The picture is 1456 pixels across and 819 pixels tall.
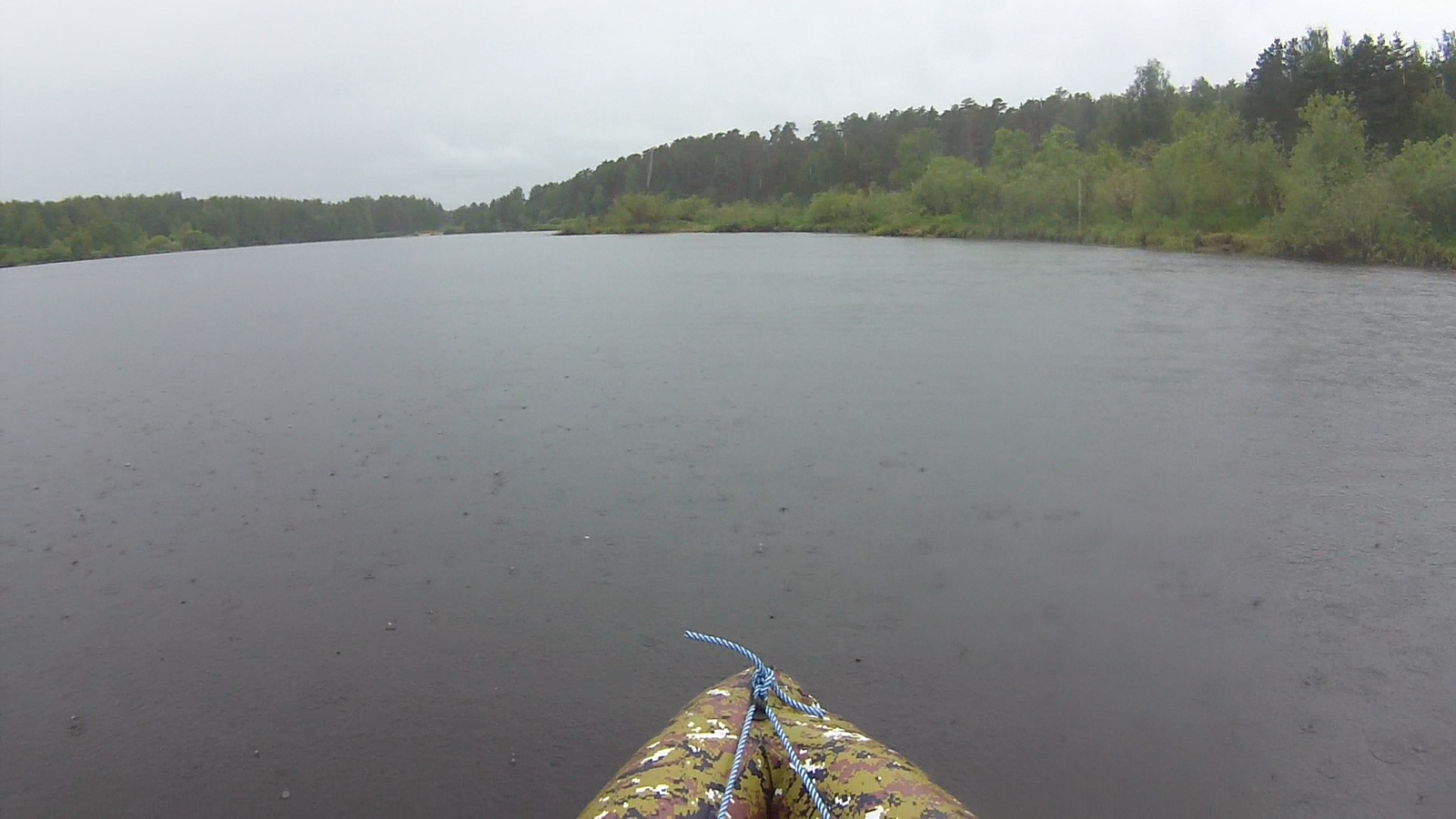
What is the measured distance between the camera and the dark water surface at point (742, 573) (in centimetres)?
320

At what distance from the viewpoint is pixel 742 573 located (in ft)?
15.2

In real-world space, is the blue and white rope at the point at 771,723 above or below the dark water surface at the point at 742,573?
above

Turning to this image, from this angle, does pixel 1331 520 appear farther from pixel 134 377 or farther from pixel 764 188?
pixel 764 188

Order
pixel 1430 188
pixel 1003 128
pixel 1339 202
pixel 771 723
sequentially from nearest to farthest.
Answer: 1. pixel 771 723
2. pixel 1430 188
3. pixel 1339 202
4. pixel 1003 128

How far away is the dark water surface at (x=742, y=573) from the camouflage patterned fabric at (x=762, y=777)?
1050 millimetres

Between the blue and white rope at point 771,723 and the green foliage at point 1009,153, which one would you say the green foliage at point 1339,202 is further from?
the blue and white rope at point 771,723

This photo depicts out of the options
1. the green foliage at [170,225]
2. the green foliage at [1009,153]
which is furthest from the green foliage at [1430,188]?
the green foliage at [170,225]

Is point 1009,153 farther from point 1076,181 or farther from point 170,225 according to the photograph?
point 170,225

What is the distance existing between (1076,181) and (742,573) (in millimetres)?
35805

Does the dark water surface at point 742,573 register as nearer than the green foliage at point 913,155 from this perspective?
Yes

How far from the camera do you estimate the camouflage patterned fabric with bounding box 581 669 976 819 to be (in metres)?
1.87

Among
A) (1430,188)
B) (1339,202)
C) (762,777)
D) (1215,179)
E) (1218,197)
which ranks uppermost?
(1215,179)

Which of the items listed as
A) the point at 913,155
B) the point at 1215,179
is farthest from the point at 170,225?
the point at 1215,179

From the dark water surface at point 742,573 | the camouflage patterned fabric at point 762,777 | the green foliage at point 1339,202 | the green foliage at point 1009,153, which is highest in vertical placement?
the green foliage at point 1009,153
